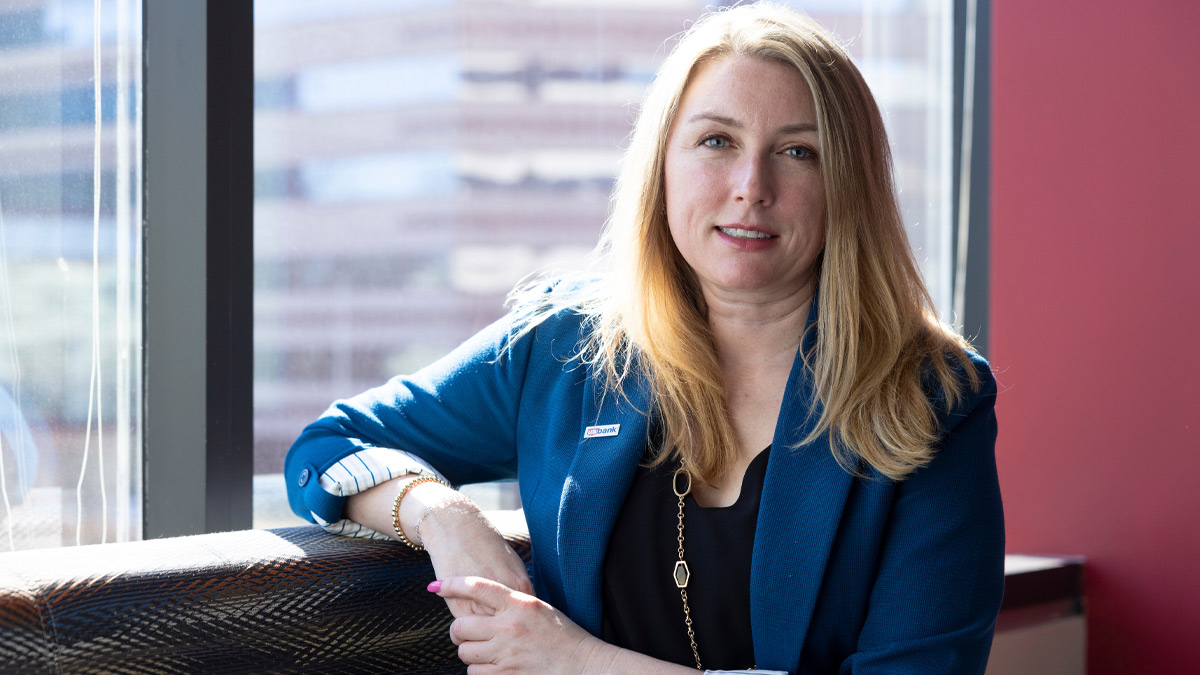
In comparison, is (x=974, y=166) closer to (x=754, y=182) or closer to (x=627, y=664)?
(x=754, y=182)

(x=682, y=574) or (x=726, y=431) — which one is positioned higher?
(x=726, y=431)

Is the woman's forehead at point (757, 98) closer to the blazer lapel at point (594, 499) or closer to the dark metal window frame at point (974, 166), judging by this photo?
the blazer lapel at point (594, 499)

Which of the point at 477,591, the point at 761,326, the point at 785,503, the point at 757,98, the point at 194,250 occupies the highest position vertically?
the point at 757,98

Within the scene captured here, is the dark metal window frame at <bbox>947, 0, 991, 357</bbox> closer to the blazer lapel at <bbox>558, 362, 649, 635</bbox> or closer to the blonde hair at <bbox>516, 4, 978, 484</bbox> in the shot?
the blonde hair at <bbox>516, 4, 978, 484</bbox>

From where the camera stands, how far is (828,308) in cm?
156

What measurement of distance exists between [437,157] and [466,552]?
→ 1455 millimetres

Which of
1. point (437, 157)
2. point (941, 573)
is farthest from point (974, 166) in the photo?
point (941, 573)

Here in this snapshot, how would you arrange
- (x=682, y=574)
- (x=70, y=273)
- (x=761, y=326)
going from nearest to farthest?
(x=682, y=574)
(x=761, y=326)
(x=70, y=273)

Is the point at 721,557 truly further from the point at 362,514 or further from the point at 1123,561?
the point at 1123,561

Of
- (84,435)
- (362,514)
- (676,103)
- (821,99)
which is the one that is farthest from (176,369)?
(821,99)

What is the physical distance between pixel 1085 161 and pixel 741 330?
1.38m

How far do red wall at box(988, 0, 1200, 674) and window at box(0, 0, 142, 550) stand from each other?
6.76ft

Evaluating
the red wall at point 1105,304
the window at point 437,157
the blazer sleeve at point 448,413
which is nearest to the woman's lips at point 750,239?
the blazer sleeve at point 448,413

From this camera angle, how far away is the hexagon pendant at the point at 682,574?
148cm
